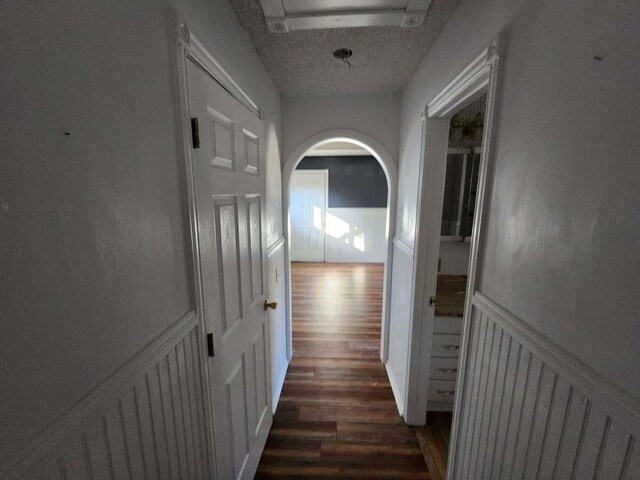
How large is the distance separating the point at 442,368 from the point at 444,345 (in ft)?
0.54

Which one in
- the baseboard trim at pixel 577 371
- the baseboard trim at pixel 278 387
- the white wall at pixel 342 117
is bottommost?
the baseboard trim at pixel 278 387

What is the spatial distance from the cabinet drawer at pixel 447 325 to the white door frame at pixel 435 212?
0.18m

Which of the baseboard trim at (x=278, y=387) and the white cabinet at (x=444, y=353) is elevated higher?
the white cabinet at (x=444, y=353)

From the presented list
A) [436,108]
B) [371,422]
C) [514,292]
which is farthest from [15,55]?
[371,422]

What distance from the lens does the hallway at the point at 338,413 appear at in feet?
5.03

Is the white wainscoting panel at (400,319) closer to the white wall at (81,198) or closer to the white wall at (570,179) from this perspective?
the white wall at (570,179)

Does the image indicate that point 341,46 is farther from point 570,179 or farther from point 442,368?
point 442,368

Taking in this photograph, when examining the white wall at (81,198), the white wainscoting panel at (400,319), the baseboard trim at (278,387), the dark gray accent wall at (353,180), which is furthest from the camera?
the dark gray accent wall at (353,180)

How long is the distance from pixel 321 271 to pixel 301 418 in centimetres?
349

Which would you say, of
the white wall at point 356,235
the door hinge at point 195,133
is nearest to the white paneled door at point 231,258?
the door hinge at point 195,133

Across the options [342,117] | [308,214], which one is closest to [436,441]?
[342,117]

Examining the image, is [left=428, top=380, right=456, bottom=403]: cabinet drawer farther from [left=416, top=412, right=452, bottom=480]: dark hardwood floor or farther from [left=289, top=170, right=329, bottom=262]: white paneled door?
[left=289, top=170, right=329, bottom=262]: white paneled door

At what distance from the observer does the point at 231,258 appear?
1.10m

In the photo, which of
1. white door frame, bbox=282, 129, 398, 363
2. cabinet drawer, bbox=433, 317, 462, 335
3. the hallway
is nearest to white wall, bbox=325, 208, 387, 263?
the hallway
